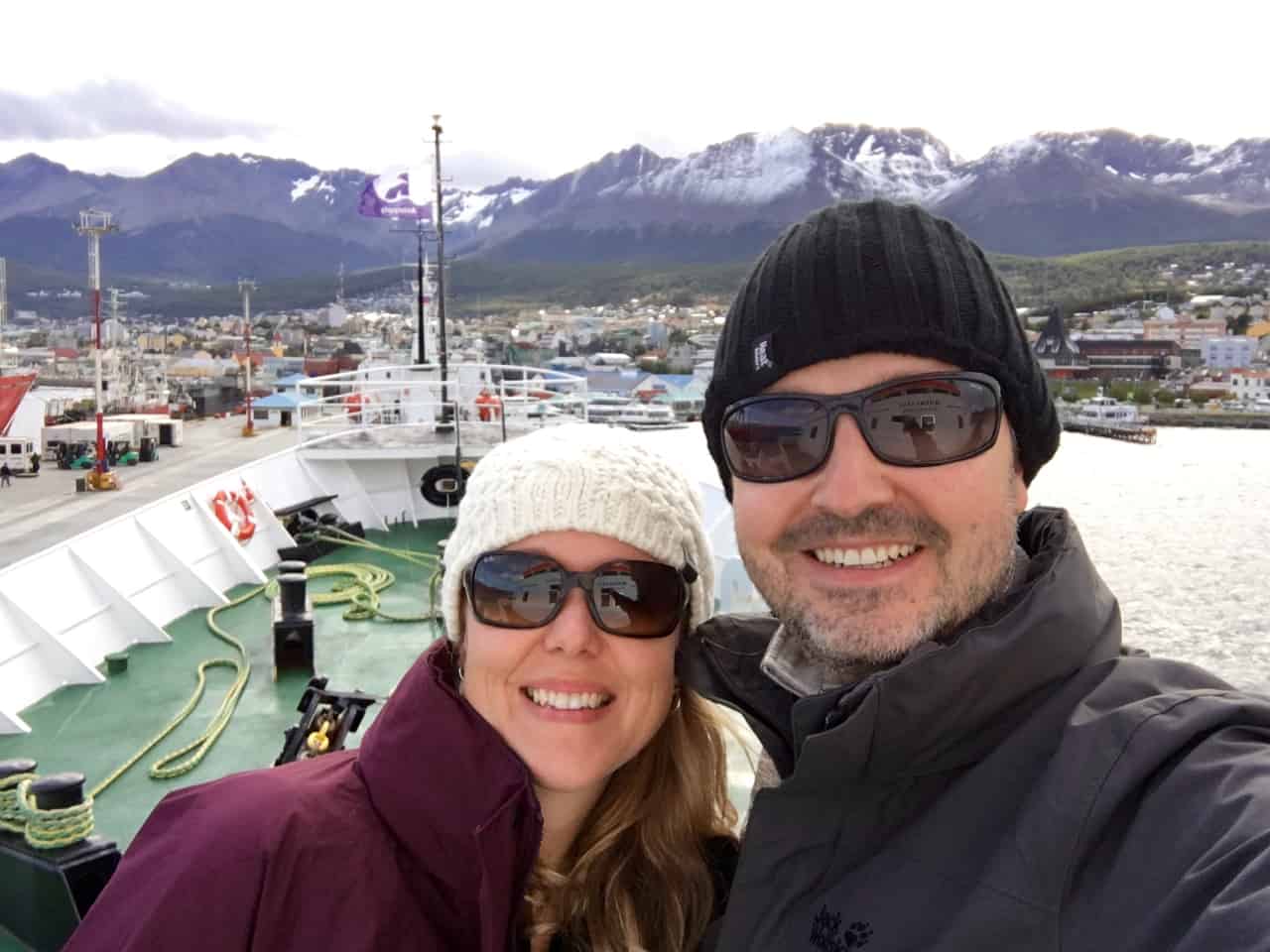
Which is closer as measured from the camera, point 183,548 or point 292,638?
point 292,638

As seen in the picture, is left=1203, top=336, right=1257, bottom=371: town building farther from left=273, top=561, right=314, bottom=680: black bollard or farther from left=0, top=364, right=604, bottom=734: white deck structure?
left=273, top=561, right=314, bottom=680: black bollard

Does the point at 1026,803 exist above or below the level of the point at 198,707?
above

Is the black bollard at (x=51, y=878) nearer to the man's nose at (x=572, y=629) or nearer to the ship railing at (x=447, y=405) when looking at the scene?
the man's nose at (x=572, y=629)

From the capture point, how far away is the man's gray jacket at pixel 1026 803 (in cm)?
89

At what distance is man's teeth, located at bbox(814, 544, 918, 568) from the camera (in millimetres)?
1359

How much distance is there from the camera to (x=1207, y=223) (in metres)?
174

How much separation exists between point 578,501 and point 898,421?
1.65 feet

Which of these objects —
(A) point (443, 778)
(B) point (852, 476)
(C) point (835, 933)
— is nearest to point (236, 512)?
(A) point (443, 778)

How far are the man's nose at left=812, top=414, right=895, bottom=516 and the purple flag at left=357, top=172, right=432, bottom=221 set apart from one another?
16350 mm

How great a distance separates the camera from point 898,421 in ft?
4.50

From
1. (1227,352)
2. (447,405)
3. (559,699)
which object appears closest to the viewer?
(559,699)

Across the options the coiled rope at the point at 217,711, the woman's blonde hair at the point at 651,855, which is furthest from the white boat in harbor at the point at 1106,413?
the woman's blonde hair at the point at 651,855

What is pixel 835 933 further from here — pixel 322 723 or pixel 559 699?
pixel 322 723

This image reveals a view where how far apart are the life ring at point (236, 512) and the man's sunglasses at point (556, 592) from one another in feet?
25.0
